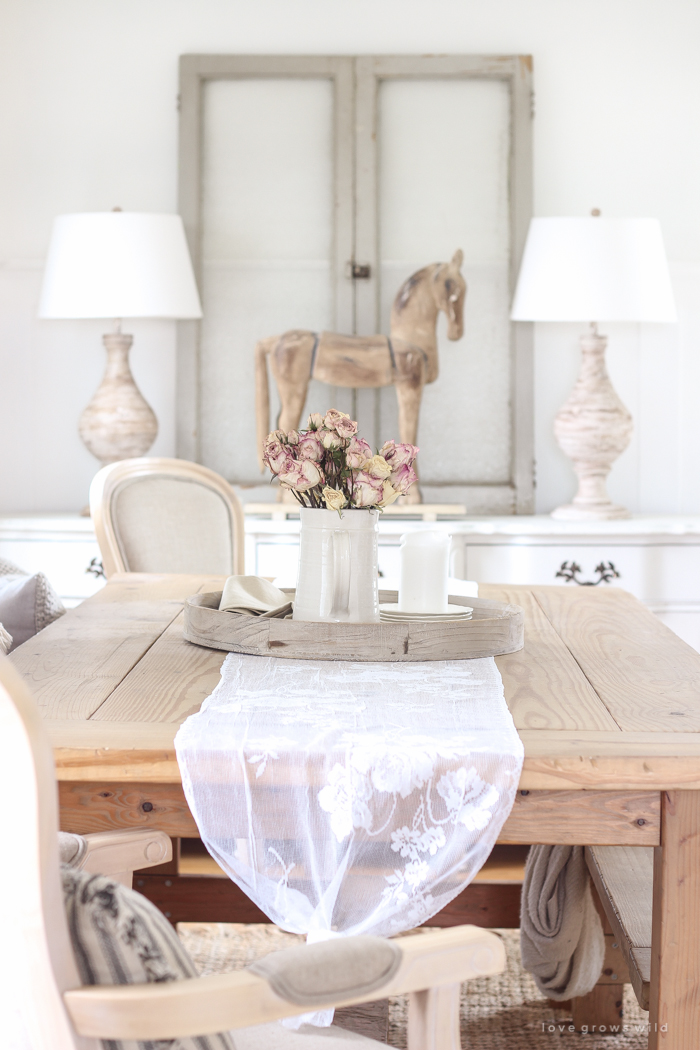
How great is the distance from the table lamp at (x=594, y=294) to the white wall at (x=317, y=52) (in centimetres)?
25

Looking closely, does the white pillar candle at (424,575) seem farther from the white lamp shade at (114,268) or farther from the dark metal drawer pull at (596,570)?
the white lamp shade at (114,268)

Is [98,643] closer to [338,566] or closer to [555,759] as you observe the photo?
[338,566]

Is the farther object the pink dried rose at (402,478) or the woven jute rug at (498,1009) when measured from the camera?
the woven jute rug at (498,1009)

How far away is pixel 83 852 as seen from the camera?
3.46 ft

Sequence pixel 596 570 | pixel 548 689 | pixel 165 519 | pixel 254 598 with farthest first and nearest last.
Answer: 1. pixel 596 570
2. pixel 165 519
3. pixel 254 598
4. pixel 548 689

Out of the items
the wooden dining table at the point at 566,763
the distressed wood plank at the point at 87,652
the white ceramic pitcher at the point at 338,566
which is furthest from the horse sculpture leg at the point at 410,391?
the wooden dining table at the point at 566,763

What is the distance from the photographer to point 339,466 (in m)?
1.60

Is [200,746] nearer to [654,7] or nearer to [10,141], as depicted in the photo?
[10,141]

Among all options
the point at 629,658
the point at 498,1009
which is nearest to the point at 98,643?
the point at 629,658

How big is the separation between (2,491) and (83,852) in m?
2.83

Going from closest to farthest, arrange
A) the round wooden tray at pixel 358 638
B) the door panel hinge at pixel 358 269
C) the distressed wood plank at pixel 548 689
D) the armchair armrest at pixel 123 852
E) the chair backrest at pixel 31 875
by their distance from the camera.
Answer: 1. the chair backrest at pixel 31 875
2. the armchair armrest at pixel 123 852
3. the distressed wood plank at pixel 548 689
4. the round wooden tray at pixel 358 638
5. the door panel hinge at pixel 358 269

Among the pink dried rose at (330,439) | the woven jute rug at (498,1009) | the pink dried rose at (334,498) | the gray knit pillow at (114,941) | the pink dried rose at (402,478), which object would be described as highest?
the pink dried rose at (330,439)

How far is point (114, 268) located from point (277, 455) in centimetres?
192

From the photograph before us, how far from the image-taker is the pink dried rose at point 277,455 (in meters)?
1.60
